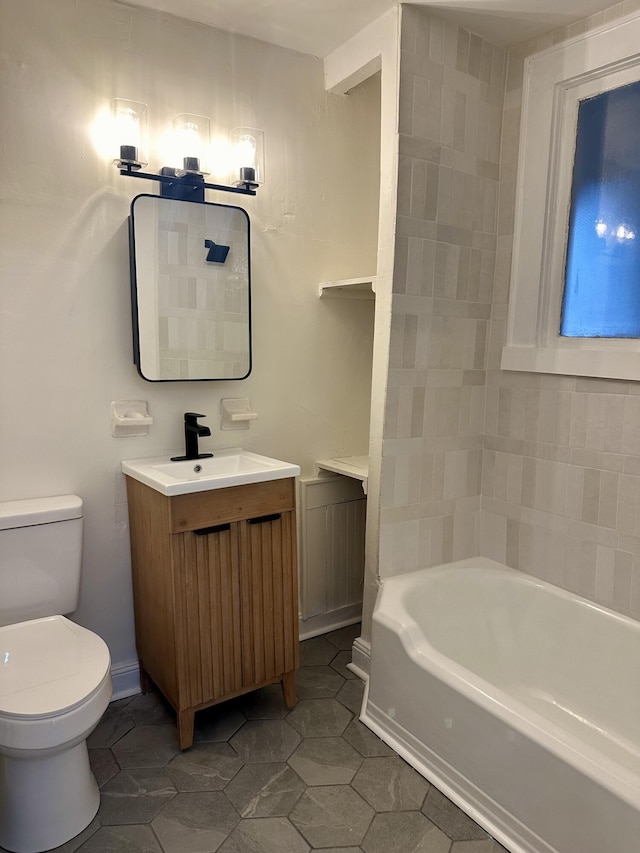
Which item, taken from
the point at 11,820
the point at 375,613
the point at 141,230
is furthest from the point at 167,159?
the point at 11,820

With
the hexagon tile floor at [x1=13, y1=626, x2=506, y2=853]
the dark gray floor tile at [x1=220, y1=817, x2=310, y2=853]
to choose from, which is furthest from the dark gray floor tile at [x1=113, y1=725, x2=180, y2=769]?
the dark gray floor tile at [x1=220, y1=817, x2=310, y2=853]

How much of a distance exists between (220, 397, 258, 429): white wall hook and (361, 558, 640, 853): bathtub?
85 cm

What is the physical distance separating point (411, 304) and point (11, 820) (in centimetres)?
198

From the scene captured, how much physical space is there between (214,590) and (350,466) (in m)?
0.85

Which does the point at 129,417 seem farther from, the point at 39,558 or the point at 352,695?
the point at 352,695

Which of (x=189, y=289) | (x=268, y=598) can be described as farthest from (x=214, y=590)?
(x=189, y=289)

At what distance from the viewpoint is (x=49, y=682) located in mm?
1579

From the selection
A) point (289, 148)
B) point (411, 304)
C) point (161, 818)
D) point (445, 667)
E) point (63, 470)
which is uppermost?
point (289, 148)

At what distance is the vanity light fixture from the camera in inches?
77.3

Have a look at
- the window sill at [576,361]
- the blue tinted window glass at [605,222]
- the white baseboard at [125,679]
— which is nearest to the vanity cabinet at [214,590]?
the white baseboard at [125,679]

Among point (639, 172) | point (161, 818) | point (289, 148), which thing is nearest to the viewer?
point (161, 818)

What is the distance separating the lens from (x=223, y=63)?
222 centimetres

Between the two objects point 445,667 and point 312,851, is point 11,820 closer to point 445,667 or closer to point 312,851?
point 312,851

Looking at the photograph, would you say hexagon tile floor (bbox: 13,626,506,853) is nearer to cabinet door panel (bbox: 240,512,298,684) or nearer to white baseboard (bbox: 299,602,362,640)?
cabinet door panel (bbox: 240,512,298,684)
